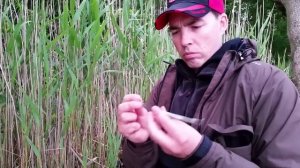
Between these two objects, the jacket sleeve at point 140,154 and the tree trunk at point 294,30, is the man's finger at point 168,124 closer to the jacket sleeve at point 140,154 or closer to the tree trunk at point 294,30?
the jacket sleeve at point 140,154

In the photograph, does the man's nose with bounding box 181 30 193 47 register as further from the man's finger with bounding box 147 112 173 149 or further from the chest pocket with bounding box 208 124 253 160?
the man's finger with bounding box 147 112 173 149

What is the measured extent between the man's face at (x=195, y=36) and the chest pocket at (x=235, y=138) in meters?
0.21

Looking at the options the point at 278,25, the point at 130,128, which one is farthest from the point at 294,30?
the point at 278,25

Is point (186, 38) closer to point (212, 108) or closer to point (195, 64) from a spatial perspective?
point (195, 64)

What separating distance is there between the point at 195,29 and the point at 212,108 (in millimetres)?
216

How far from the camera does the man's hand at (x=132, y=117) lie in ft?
3.31

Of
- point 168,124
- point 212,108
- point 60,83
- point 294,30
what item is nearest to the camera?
point 168,124

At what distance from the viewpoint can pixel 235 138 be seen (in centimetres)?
112

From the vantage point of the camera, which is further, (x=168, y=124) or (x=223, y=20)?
(x=223, y=20)

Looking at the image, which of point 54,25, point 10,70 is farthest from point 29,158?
point 54,25

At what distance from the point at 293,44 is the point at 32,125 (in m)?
2.98

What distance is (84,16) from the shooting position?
7.39ft

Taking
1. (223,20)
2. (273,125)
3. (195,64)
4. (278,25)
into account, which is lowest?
(278,25)

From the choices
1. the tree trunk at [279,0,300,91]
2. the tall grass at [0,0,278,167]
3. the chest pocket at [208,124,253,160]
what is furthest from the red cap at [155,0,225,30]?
the tree trunk at [279,0,300,91]
